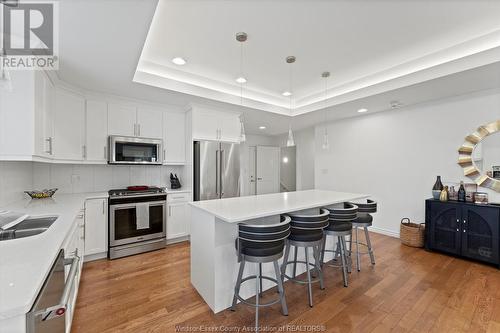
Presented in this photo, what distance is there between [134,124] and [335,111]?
3.62 m

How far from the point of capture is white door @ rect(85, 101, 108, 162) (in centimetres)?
322

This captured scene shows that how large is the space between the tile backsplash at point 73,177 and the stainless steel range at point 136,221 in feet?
1.24

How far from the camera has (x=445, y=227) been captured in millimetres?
3289

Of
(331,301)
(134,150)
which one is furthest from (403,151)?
(134,150)

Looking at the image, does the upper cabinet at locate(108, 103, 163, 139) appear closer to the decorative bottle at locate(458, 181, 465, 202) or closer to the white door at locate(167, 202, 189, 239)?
the white door at locate(167, 202, 189, 239)

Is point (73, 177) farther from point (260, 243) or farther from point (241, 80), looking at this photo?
point (260, 243)

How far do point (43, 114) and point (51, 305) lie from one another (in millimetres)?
2086

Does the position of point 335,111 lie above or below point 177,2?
below

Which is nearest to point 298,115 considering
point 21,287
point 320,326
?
point 320,326

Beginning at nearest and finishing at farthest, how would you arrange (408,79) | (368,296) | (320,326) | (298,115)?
(320,326) < (368,296) < (408,79) < (298,115)

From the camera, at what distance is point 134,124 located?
3.57 meters

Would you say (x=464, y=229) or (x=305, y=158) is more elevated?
(x=305, y=158)

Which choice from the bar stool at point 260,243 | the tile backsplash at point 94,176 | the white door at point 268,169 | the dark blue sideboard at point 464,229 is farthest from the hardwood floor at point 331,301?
the white door at point 268,169

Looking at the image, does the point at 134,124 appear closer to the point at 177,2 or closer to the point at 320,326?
the point at 177,2
